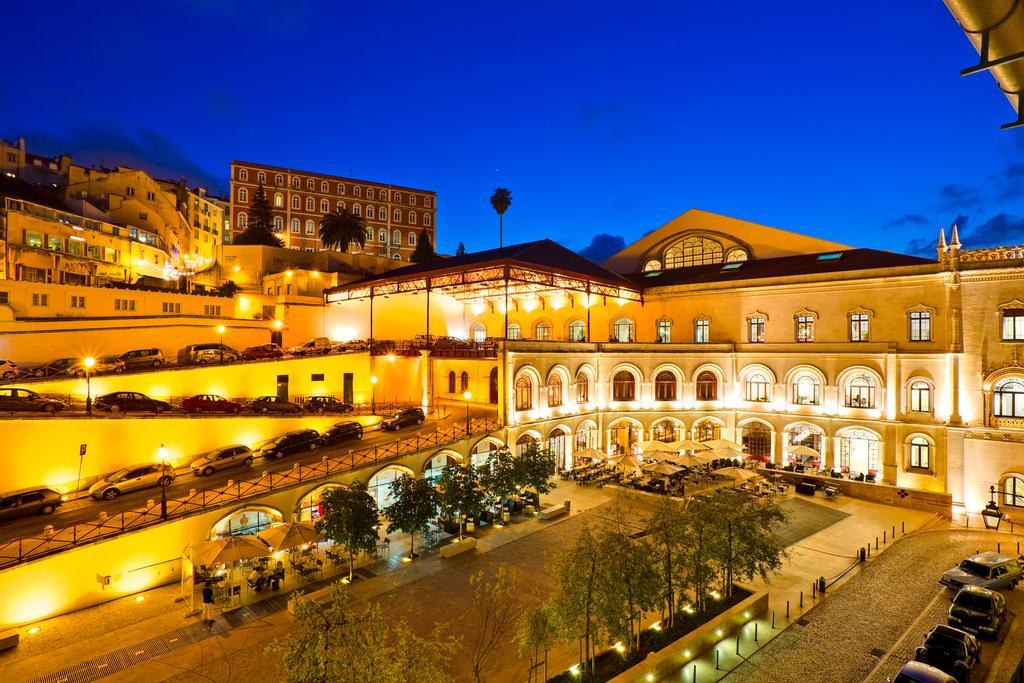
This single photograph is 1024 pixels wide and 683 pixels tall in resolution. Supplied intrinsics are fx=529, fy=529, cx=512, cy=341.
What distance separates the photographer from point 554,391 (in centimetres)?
3195

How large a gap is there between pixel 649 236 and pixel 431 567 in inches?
1327

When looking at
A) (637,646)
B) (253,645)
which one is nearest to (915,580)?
(637,646)

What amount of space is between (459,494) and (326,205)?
200ft

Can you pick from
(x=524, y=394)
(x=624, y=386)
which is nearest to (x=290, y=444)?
(x=524, y=394)

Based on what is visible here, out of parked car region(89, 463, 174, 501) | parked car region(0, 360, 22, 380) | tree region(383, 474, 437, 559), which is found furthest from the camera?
parked car region(0, 360, 22, 380)

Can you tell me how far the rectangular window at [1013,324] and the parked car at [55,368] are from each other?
150 feet

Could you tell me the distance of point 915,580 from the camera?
18688 mm

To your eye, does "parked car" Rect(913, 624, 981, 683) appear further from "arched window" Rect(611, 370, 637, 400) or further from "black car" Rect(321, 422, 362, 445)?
"black car" Rect(321, 422, 362, 445)

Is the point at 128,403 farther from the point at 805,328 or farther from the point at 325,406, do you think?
the point at 805,328

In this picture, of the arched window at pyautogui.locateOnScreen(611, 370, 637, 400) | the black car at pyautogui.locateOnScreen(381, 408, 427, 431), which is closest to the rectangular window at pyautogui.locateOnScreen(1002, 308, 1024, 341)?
the arched window at pyautogui.locateOnScreen(611, 370, 637, 400)

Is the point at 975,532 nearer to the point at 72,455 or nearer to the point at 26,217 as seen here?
the point at 72,455

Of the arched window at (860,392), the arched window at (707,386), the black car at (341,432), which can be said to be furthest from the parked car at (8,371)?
the arched window at (860,392)

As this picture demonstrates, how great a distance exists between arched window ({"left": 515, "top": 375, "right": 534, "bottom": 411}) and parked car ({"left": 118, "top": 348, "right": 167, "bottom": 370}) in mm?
19005

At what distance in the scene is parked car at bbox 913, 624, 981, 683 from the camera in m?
12.9
